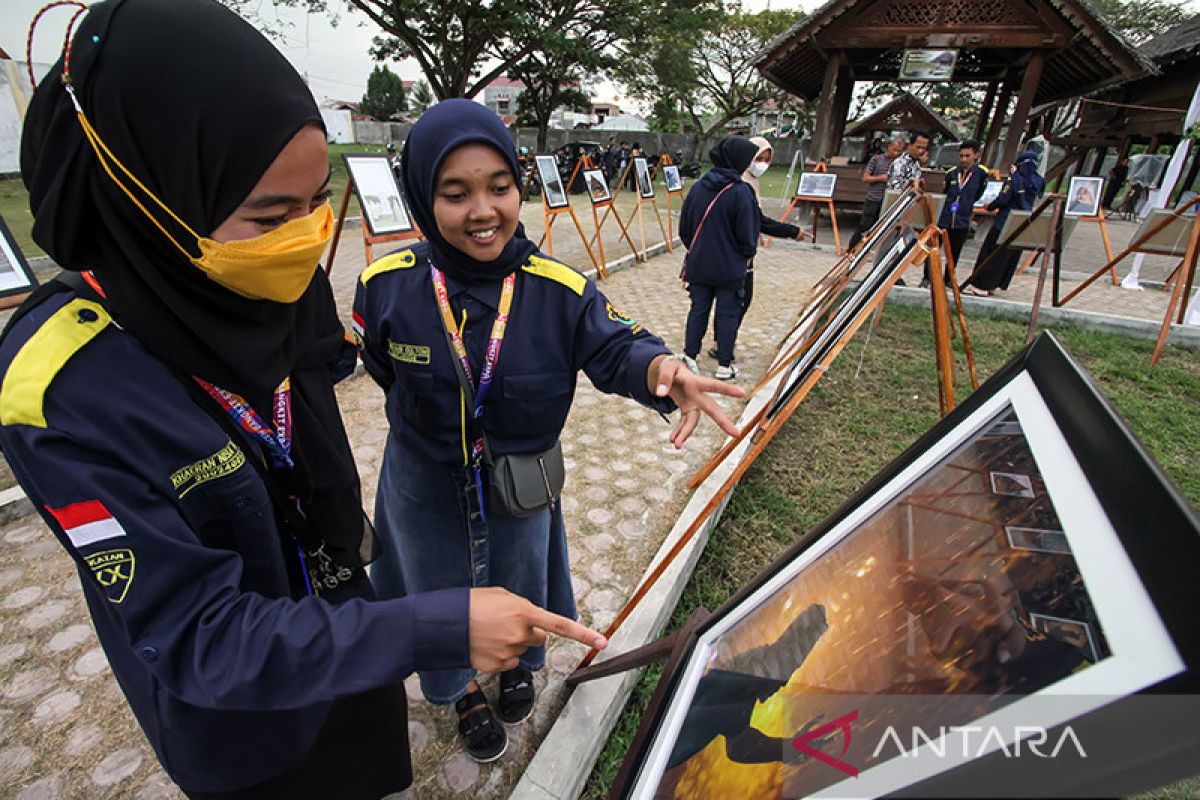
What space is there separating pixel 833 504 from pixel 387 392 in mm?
2607

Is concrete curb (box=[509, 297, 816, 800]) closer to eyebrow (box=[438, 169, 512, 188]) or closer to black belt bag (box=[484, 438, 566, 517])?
black belt bag (box=[484, 438, 566, 517])

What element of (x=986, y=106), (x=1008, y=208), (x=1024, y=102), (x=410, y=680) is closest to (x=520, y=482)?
(x=410, y=680)

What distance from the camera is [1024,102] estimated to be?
1111 centimetres

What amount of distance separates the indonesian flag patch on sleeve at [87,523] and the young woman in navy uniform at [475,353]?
819 millimetres

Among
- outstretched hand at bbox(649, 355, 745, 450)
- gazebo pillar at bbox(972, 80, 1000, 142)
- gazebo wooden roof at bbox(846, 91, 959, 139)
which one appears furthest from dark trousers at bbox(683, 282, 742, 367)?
gazebo wooden roof at bbox(846, 91, 959, 139)

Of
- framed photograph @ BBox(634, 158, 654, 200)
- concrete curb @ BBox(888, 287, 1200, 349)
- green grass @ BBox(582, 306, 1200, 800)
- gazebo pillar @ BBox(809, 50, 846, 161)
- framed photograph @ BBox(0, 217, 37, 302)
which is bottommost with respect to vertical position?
green grass @ BBox(582, 306, 1200, 800)

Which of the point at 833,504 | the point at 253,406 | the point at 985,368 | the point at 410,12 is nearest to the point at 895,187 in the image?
the point at 985,368

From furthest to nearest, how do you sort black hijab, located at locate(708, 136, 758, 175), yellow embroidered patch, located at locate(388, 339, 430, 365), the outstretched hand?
black hijab, located at locate(708, 136, 758, 175)
yellow embroidered patch, located at locate(388, 339, 430, 365)
the outstretched hand

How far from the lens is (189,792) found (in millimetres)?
1125

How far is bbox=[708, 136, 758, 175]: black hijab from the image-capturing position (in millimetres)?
4410

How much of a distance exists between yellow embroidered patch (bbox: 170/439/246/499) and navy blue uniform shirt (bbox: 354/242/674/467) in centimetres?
63

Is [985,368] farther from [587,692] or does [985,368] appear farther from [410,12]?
[410,12]

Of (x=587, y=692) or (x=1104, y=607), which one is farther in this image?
(x=587, y=692)

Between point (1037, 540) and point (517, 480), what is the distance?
3.89ft
